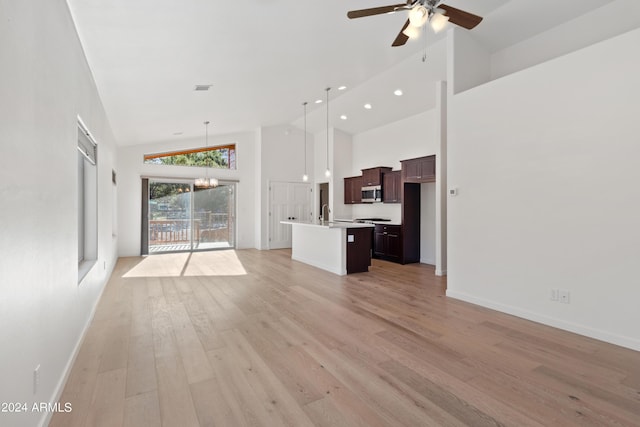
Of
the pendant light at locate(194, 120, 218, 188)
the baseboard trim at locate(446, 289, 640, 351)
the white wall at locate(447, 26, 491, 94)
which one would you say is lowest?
the baseboard trim at locate(446, 289, 640, 351)

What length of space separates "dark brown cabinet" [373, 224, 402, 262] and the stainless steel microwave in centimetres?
74

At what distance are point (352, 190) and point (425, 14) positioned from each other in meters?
6.44

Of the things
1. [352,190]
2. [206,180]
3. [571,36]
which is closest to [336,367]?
[571,36]

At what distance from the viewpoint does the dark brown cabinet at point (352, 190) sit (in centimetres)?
842

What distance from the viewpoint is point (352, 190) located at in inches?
342

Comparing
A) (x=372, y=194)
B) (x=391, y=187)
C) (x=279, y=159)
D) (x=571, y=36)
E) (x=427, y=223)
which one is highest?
(x=571, y=36)

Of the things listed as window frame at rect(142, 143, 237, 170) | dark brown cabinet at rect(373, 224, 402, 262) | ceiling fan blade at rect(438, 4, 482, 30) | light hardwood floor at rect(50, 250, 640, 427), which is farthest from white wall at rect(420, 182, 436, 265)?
window frame at rect(142, 143, 237, 170)

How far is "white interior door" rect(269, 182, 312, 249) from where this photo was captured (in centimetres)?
921

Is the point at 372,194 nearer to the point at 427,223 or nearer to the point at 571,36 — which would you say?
the point at 427,223

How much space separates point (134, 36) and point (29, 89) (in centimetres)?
180

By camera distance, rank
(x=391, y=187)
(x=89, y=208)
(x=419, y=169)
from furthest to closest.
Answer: (x=391, y=187), (x=419, y=169), (x=89, y=208)

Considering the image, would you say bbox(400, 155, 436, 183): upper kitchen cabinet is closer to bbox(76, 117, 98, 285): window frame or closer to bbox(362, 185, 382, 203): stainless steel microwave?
bbox(362, 185, 382, 203): stainless steel microwave

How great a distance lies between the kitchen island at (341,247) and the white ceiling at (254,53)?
2.83 meters

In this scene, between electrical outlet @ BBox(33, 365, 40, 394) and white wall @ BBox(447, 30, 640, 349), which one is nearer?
electrical outlet @ BBox(33, 365, 40, 394)
